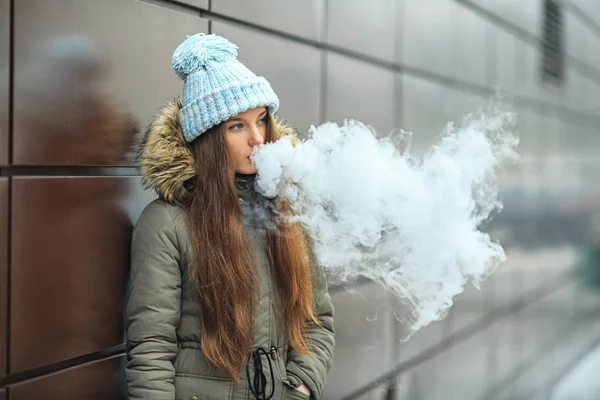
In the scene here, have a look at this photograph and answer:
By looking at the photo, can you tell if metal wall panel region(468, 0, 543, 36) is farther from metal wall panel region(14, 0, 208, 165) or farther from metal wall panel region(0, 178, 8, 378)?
metal wall panel region(0, 178, 8, 378)

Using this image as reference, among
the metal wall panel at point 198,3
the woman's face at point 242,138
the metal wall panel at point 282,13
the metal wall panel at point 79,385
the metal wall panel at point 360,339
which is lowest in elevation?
the metal wall panel at point 360,339

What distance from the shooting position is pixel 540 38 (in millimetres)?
9047

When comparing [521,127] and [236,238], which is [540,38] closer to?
[521,127]

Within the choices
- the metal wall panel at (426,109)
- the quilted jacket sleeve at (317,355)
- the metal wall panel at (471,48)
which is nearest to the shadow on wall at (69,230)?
the quilted jacket sleeve at (317,355)

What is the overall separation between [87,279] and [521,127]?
6.48 metres

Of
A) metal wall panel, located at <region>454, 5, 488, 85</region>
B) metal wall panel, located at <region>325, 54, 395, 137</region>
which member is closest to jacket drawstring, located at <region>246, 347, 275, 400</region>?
metal wall panel, located at <region>325, 54, 395, 137</region>

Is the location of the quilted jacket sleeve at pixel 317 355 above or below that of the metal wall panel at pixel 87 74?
below

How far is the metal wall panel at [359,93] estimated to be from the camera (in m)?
4.77

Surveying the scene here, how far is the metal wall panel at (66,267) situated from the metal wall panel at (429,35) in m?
3.28

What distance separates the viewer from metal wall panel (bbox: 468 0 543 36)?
7.37 metres

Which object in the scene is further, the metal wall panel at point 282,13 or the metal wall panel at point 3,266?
the metal wall panel at point 282,13

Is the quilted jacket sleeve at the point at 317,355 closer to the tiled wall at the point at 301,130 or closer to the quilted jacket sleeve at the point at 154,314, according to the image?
the quilted jacket sleeve at the point at 154,314

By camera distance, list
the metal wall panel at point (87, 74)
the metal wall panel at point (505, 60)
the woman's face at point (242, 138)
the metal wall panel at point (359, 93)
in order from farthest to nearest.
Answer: the metal wall panel at point (505, 60)
the metal wall panel at point (359, 93)
the woman's face at point (242, 138)
the metal wall panel at point (87, 74)

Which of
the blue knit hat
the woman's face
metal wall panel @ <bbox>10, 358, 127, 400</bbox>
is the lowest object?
metal wall panel @ <bbox>10, 358, 127, 400</bbox>
